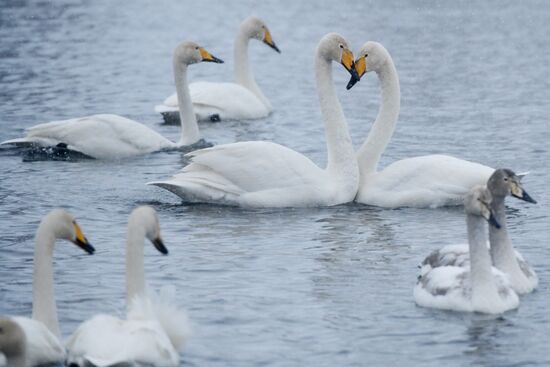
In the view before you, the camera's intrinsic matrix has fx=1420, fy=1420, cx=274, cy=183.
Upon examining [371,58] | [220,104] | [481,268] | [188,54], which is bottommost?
[481,268]

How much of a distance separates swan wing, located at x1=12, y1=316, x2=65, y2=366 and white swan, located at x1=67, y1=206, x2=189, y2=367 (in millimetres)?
92

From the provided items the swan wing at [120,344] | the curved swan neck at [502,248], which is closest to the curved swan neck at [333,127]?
the curved swan neck at [502,248]

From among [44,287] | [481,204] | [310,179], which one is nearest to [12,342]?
[44,287]

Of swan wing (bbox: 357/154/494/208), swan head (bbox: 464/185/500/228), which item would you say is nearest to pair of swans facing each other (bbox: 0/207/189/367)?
swan head (bbox: 464/185/500/228)

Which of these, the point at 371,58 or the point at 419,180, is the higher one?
the point at 371,58

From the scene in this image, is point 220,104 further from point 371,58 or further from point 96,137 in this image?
point 371,58

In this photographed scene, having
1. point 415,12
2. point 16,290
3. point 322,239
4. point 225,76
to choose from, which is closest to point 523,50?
point 225,76

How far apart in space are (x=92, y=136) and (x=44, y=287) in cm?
688

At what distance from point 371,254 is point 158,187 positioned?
327 centimetres

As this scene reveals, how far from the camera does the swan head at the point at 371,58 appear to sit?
1325cm

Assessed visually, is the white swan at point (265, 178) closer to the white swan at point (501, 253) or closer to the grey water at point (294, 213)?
the grey water at point (294, 213)

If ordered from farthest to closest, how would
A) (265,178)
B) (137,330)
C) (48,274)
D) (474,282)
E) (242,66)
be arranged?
(242,66) < (265,178) < (474,282) < (48,274) < (137,330)

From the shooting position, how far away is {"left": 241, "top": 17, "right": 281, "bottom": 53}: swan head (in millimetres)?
19828

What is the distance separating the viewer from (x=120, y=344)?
7.73 m
